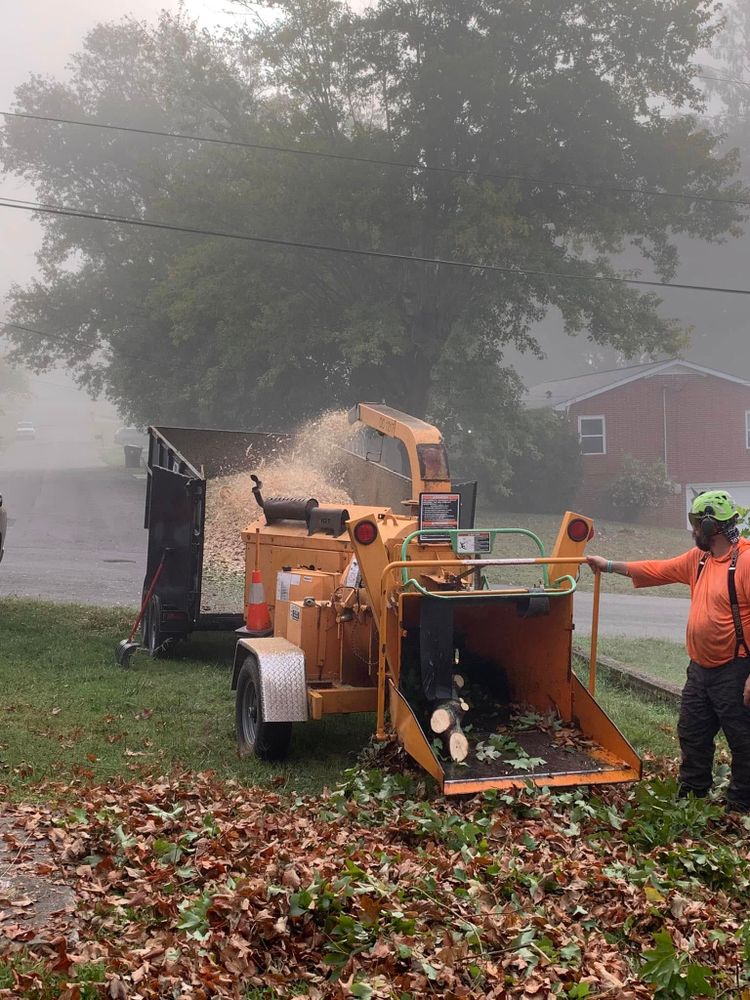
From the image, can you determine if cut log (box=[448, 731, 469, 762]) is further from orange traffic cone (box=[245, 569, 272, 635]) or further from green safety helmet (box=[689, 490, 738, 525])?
orange traffic cone (box=[245, 569, 272, 635])

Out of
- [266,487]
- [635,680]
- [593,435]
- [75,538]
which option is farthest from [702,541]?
[593,435]

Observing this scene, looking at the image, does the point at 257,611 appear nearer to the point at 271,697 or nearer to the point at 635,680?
the point at 271,697

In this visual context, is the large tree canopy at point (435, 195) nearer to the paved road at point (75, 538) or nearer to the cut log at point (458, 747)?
the paved road at point (75, 538)

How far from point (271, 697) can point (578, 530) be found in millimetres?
2498

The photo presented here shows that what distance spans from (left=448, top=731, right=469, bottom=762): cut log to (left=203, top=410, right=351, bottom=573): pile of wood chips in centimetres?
598

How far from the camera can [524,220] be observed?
2806cm

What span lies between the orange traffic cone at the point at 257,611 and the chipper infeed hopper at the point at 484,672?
6.98 ft

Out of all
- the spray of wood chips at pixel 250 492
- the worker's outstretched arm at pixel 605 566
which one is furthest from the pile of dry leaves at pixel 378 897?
the spray of wood chips at pixel 250 492

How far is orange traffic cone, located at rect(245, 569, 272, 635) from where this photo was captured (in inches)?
380

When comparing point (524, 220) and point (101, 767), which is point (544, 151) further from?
point (101, 767)

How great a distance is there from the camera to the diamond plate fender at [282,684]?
303 inches

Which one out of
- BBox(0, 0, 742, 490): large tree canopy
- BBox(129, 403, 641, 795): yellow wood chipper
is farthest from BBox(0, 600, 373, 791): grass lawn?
BBox(0, 0, 742, 490): large tree canopy

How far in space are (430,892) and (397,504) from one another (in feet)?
23.2

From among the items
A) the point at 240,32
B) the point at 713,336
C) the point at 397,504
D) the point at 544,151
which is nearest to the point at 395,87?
the point at 544,151
